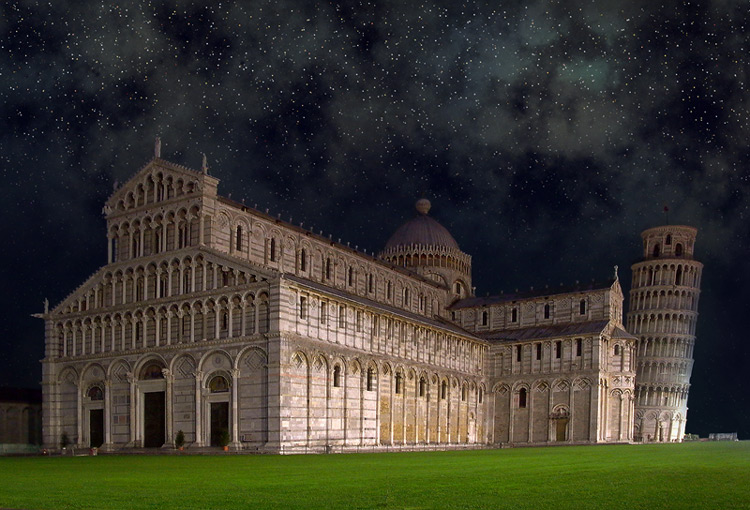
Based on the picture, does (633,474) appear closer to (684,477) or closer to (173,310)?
(684,477)

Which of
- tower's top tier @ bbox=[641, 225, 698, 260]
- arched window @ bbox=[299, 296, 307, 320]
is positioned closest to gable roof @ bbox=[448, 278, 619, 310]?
tower's top tier @ bbox=[641, 225, 698, 260]

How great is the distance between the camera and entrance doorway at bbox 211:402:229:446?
55469mm

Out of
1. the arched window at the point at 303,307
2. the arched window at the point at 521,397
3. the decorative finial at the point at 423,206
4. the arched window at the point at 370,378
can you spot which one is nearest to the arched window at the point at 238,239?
the arched window at the point at 303,307

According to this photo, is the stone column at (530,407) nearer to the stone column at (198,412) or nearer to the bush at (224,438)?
the bush at (224,438)

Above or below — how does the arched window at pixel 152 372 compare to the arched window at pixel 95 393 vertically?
above

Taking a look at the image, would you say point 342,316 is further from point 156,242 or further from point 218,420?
point 156,242

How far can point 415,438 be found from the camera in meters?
67.6

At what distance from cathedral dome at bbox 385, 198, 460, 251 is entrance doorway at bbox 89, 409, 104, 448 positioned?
39263 millimetres

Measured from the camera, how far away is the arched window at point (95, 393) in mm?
62531

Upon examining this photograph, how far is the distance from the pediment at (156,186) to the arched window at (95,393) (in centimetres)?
1339

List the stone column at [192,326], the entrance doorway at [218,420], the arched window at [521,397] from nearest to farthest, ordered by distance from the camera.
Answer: the entrance doorway at [218,420]
the stone column at [192,326]
the arched window at [521,397]

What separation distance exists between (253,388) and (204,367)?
15.0 ft

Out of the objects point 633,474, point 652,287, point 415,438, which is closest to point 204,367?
point 415,438

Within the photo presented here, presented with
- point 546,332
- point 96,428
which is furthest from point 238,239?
point 546,332
